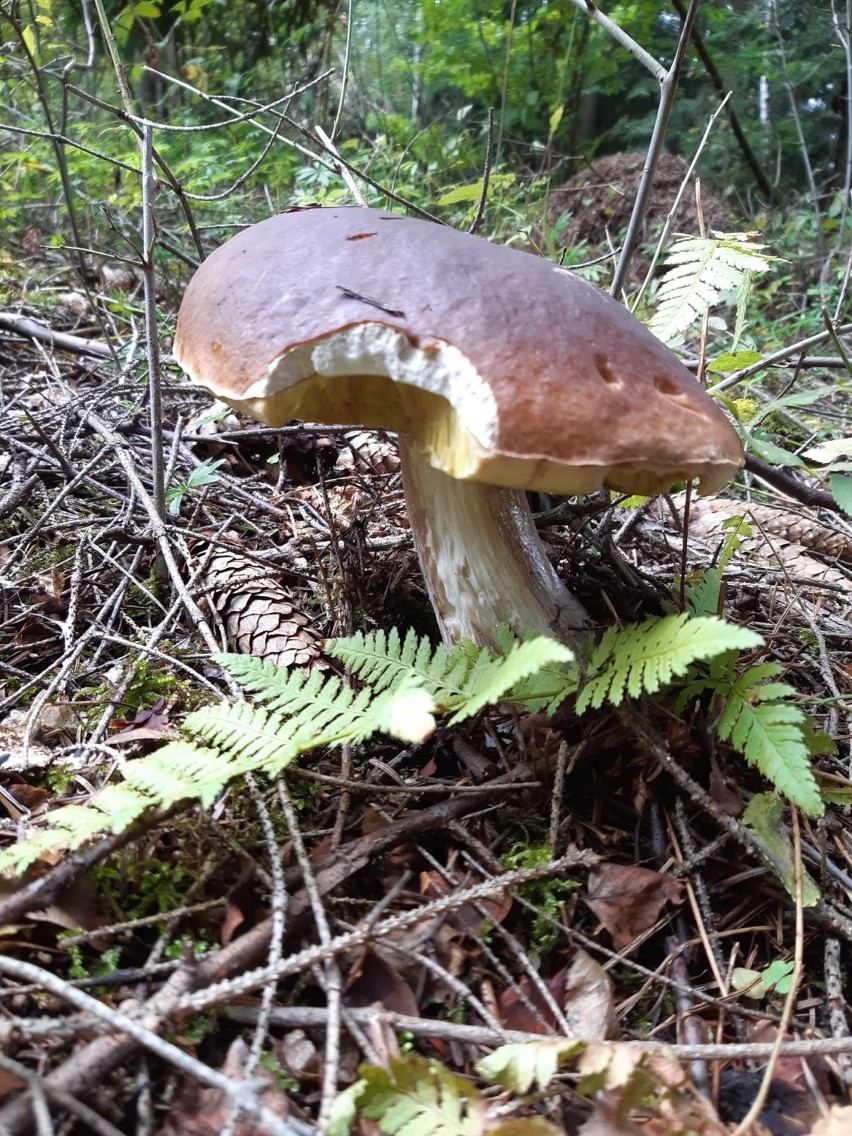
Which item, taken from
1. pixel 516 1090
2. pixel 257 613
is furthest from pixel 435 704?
pixel 257 613

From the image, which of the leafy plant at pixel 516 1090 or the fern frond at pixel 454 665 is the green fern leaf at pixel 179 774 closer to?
the fern frond at pixel 454 665

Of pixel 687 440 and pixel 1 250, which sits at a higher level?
pixel 687 440

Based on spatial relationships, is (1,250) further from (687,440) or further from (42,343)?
(687,440)

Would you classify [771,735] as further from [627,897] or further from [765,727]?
[627,897]

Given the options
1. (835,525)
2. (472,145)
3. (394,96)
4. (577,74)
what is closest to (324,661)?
(835,525)

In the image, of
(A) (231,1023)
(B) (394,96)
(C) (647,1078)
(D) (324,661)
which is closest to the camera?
(C) (647,1078)

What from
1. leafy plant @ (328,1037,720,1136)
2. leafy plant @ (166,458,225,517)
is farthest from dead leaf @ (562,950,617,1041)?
leafy plant @ (166,458,225,517)
